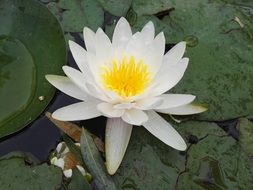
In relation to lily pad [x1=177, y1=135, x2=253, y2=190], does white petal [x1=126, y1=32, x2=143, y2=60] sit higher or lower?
higher

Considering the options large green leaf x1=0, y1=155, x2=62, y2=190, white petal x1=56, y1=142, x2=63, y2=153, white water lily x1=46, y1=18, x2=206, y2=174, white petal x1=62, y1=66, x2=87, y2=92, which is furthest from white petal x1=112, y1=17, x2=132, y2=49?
large green leaf x1=0, y1=155, x2=62, y2=190

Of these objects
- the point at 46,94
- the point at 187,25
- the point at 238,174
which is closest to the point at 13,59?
the point at 46,94

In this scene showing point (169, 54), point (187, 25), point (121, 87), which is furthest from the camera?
point (187, 25)

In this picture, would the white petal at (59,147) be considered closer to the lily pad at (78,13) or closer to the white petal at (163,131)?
the white petal at (163,131)

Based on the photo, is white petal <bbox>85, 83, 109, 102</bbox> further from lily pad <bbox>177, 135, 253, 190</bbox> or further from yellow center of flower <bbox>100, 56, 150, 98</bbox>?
lily pad <bbox>177, 135, 253, 190</bbox>

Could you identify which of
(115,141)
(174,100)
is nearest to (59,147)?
(115,141)

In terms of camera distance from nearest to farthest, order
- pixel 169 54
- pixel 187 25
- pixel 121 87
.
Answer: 1. pixel 121 87
2. pixel 169 54
3. pixel 187 25

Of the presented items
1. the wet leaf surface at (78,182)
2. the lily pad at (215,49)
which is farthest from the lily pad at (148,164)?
the lily pad at (215,49)

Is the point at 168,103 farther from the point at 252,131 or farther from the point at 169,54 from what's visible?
the point at 252,131
